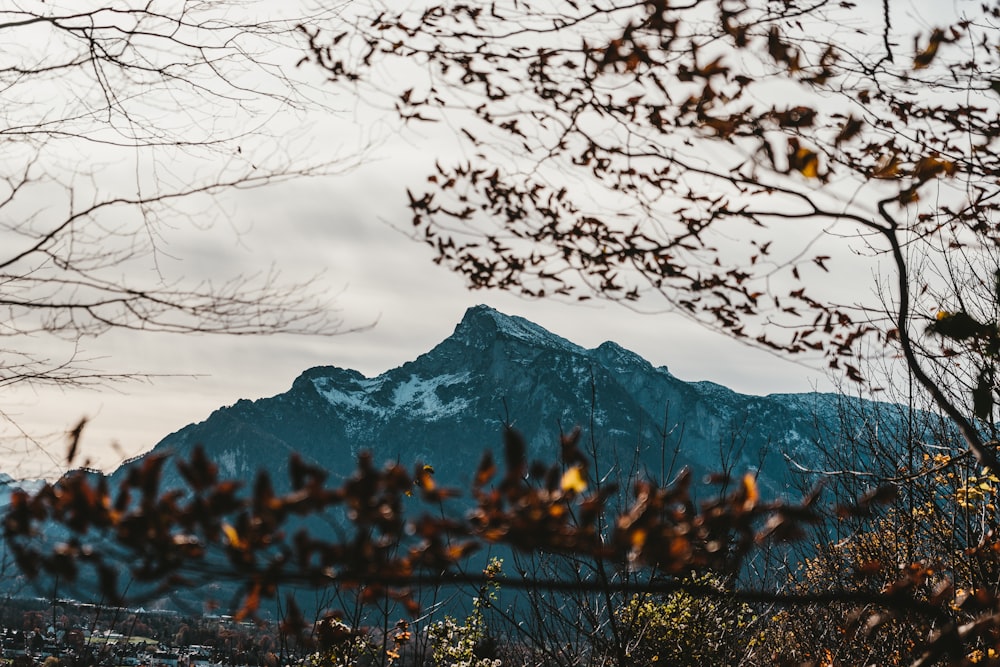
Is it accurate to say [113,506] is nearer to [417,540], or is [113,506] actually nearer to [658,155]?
[417,540]

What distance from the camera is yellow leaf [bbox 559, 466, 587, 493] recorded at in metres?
1.76

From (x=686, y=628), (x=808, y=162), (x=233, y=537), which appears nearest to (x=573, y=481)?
(x=233, y=537)

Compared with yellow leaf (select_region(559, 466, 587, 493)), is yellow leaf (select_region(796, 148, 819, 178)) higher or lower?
higher

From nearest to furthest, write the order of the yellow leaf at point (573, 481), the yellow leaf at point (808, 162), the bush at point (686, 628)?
the yellow leaf at point (573, 481) → the yellow leaf at point (808, 162) → the bush at point (686, 628)

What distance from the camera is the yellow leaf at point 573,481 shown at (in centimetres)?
176

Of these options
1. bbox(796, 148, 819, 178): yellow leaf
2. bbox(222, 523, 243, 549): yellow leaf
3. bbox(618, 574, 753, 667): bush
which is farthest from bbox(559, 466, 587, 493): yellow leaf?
bbox(618, 574, 753, 667): bush

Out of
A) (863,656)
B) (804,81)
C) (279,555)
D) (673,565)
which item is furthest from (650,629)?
(279,555)

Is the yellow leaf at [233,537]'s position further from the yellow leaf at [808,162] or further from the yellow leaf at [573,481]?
the yellow leaf at [808,162]

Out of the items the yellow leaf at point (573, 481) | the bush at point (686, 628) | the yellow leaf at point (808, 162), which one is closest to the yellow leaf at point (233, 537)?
the yellow leaf at point (573, 481)

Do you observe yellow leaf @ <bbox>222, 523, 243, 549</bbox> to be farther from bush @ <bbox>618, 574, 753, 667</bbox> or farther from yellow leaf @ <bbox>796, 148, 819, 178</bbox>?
bush @ <bbox>618, 574, 753, 667</bbox>

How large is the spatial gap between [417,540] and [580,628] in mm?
5167

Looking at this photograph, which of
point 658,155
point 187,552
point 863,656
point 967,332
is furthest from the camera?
point 863,656

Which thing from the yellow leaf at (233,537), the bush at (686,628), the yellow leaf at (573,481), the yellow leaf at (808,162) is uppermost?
the yellow leaf at (808,162)

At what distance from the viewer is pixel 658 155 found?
142 inches
